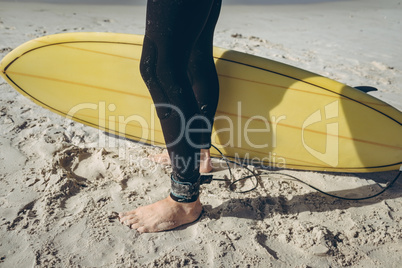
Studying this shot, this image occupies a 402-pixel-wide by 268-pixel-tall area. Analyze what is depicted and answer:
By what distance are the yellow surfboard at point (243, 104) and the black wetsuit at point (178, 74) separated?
50cm

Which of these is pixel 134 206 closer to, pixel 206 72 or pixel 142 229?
pixel 142 229

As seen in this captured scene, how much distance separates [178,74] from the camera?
1.15 meters

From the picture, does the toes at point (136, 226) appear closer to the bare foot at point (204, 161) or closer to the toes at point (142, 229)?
the toes at point (142, 229)

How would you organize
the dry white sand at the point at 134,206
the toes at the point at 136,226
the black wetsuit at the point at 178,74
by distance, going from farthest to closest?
the toes at the point at 136,226
the dry white sand at the point at 134,206
the black wetsuit at the point at 178,74

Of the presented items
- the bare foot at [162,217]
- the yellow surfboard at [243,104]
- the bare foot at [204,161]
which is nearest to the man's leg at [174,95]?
the bare foot at [162,217]

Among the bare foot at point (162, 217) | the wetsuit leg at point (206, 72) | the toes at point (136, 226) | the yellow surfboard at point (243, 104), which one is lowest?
the toes at point (136, 226)

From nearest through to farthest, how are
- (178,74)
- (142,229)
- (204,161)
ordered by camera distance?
1. (178,74)
2. (142,229)
3. (204,161)

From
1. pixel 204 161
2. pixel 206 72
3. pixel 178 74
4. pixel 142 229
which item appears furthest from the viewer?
pixel 204 161

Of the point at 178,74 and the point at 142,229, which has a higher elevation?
the point at 178,74

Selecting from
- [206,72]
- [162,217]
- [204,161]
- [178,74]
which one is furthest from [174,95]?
[204,161]

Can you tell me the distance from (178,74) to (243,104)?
0.73m

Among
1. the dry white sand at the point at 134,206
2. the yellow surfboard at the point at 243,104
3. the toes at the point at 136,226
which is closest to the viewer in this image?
the dry white sand at the point at 134,206

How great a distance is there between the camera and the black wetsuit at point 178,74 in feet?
3.42

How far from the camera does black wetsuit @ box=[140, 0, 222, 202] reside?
1.04 m
